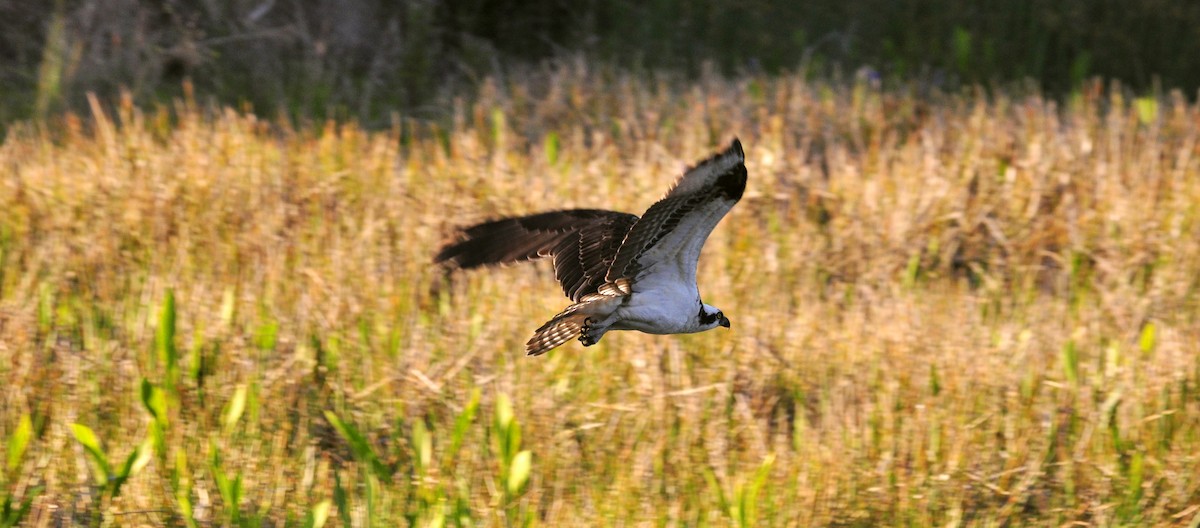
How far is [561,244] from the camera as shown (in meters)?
4.28

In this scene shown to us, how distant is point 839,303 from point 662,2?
4069 mm

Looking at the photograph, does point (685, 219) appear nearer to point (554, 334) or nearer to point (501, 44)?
point (554, 334)

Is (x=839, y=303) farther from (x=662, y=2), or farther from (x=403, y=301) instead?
(x=662, y=2)

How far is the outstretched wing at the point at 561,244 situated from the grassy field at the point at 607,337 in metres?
0.36

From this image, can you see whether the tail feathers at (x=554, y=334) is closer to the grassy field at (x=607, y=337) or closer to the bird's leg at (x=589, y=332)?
the bird's leg at (x=589, y=332)

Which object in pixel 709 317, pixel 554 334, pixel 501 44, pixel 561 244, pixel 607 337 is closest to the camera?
pixel 554 334

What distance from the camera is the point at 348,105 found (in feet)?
24.5

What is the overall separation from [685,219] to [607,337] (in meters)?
1.29

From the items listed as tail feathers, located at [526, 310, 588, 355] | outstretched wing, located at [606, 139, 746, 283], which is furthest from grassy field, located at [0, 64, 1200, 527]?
outstretched wing, located at [606, 139, 746, 283]

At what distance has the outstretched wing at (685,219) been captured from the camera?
129 inches

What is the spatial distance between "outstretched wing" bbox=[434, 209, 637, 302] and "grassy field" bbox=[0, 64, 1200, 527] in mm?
356

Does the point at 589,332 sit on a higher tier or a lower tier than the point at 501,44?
lower

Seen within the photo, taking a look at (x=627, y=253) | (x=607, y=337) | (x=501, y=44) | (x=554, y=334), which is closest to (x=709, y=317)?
(x=627, y=253)

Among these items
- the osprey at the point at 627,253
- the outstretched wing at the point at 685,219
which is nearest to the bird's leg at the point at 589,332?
the osprey at the point at 627,253
